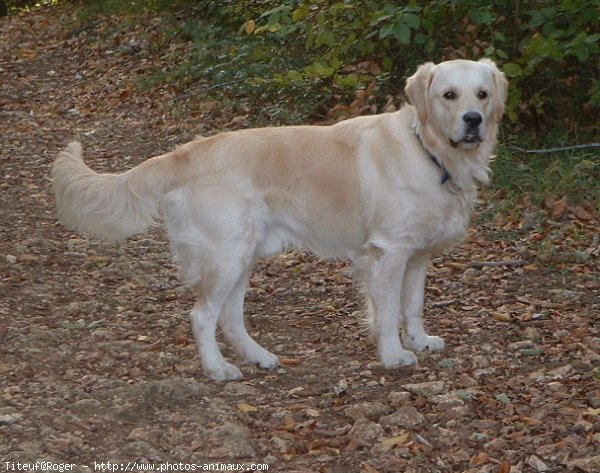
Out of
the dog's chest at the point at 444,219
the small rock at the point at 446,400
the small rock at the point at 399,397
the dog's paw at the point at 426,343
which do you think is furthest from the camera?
the dog's paw at the point at 426,343

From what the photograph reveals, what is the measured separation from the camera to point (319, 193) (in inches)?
192

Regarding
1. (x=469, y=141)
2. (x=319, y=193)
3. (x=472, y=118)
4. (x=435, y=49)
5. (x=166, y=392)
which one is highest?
(x=472, y=118)

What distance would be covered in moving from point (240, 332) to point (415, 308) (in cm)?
90

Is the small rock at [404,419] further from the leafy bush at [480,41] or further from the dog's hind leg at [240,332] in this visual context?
the leafy bush at [480,41]

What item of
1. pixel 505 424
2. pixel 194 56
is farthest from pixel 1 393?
pixel 194 56

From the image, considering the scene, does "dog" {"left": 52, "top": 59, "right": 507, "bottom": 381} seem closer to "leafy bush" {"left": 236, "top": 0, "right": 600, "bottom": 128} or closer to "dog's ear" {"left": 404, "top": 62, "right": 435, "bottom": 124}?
"dog's ear" {"left": 404, "top": 62, "right": 435, "bottom": 124}

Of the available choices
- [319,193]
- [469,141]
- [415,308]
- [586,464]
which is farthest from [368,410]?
[469,141]

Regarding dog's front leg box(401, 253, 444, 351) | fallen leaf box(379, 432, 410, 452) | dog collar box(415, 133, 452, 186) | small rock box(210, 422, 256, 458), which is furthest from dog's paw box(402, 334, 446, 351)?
small rock box(210, 422, 256, 458)

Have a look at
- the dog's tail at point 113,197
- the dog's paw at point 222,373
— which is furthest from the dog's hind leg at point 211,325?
the dog's tail at point 113,197

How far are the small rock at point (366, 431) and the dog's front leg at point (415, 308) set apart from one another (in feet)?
3.07

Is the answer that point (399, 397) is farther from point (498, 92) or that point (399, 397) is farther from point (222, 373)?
point (498, 92)

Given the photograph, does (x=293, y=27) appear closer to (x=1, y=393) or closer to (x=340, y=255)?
(x=340, y=255)

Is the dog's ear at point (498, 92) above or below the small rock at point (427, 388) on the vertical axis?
above

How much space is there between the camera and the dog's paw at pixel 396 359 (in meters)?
4.88
